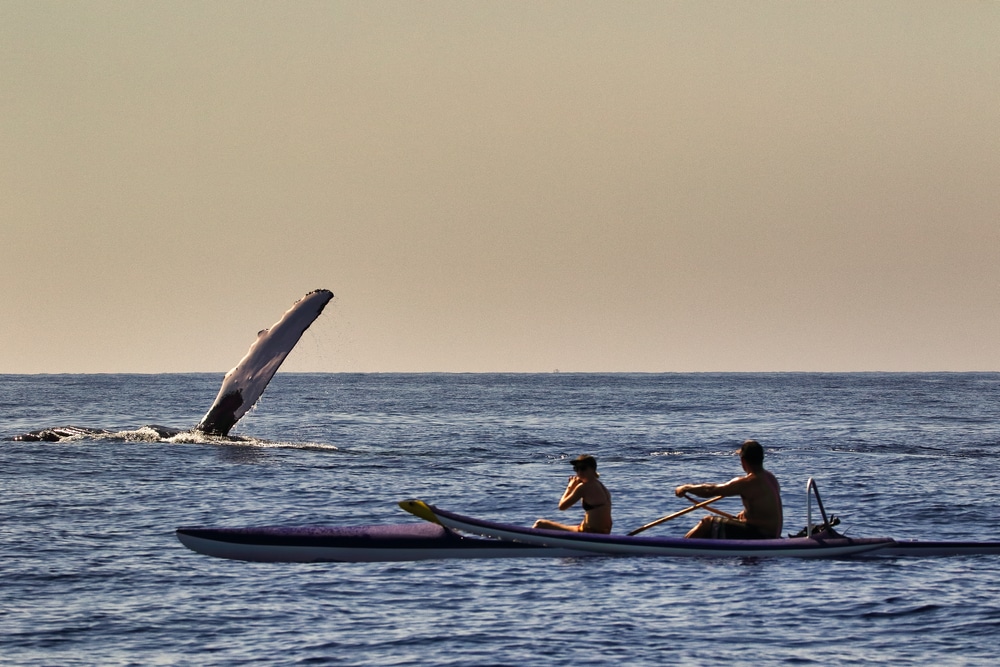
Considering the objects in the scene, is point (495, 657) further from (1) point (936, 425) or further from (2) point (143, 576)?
(1) point (936, 425)

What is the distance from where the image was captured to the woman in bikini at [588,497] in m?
17.3

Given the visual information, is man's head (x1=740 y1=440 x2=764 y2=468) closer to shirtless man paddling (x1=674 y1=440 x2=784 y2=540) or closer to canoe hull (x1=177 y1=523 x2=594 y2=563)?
shirtless man paddling (x1=674 y1=440 x2=784 y2=540)

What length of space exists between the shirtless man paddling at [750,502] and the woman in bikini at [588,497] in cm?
114

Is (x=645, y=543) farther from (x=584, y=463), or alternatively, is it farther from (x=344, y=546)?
(x=344, y=546)

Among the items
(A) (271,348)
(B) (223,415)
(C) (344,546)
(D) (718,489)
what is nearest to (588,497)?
(D) (718,489)

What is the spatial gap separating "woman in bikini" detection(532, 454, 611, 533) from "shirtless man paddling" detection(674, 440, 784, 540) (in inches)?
44.9

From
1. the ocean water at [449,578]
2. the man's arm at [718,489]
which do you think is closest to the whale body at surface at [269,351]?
the ocean water at [449,578]

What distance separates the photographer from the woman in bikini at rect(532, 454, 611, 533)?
17.3 metres

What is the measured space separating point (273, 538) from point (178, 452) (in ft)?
61.1

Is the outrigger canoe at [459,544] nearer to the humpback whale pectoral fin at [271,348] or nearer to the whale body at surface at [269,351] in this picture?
the whale body at surface at [269,351]

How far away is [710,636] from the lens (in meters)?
14.1

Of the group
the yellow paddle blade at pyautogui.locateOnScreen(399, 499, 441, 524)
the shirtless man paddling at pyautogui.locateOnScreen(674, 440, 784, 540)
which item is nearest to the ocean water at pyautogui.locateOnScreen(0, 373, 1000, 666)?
the shirtless man paddling at pyautogui.locateOnScreen(674, 440, 784, 540)

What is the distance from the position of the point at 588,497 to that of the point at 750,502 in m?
2.12

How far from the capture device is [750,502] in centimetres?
1731
